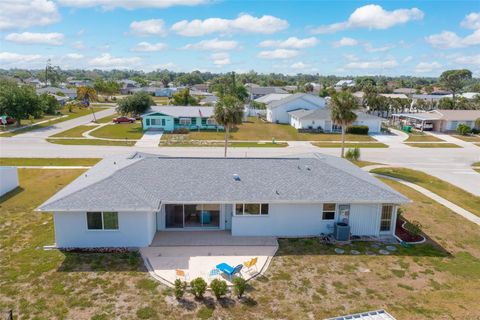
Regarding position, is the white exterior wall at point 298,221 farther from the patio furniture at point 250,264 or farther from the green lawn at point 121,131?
the green lawn at point 121,131

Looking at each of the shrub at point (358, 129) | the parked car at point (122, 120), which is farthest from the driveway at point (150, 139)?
the shrub at point (358, 129)

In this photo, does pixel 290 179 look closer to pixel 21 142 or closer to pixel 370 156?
pixel 370 156

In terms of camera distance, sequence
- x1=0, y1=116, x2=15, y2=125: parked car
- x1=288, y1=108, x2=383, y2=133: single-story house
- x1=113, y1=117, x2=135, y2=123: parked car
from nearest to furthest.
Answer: x1=0, y1=116, x2=15, y2=125: parked car
x1=288, y1=108, x2=383, y2=133: single-story house
x1=113, y1=117, x2=135, y2=123: parked car

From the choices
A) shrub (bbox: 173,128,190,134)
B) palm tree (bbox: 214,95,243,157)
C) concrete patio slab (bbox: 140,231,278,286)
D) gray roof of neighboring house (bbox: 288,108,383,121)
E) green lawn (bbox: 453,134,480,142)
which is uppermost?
palm tree (bbox: 214,95,243,157)

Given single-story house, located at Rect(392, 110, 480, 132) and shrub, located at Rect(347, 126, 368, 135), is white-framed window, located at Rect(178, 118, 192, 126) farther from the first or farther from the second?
single-story house, located at Rect(392, 110, 480, 132)

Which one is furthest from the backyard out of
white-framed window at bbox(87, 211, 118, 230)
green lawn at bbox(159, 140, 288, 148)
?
green lawn at bbox(159, 140, 288, 148)

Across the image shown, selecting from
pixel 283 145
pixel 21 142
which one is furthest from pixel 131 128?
pixel 283 145

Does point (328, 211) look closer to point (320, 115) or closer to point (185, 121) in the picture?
point (320, 115)
